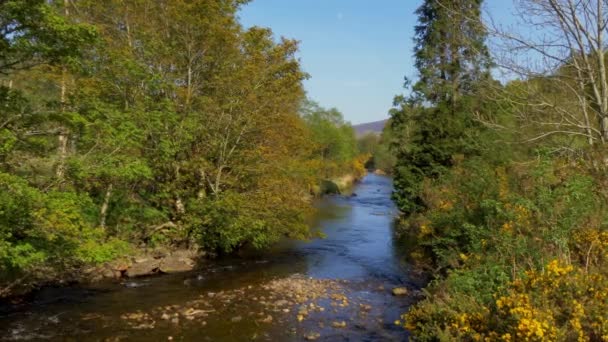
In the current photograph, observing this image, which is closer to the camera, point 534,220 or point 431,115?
point 534,220

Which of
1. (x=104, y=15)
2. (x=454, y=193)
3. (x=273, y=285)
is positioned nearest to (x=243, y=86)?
(x=104, y=15)

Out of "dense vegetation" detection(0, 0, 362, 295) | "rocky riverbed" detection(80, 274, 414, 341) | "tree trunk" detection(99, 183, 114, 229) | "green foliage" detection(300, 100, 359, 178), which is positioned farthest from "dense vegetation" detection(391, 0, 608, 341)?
"green foliage" detection(300, 100, 359, 178)

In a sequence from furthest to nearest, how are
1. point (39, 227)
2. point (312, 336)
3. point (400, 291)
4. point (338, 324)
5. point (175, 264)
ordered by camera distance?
point (175, 264)
point (400, 291)
point (338, 324)
point (312, 336)
point (39, 227)

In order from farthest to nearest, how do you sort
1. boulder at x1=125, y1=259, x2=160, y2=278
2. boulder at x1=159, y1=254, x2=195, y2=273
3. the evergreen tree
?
the evergreen tree → boulder at x1=159, y1=254, x2=195, y2=273 → boulder at x1=125, y1=259, x2=160, y2=278

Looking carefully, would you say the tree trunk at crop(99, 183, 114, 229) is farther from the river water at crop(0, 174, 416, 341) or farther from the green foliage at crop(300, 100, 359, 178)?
the green foliage at crop(300, 100, 359, 178)

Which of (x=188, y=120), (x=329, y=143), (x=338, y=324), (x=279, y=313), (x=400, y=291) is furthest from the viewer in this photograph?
(x=329, y=143)

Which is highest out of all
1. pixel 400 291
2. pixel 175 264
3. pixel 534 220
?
pixel 534 220

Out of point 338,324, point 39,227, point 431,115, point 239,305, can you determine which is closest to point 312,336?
point 338,324

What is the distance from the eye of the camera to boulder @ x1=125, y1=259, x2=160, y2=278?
16.6 meters

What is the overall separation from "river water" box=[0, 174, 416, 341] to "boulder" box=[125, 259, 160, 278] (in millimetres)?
613

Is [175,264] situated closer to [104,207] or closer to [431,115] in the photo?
[104,207]

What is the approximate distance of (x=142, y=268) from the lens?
55.4 ft

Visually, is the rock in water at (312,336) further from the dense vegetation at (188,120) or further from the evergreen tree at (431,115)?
the evergreen tree at (431,115)

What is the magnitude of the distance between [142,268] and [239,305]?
524 cm
